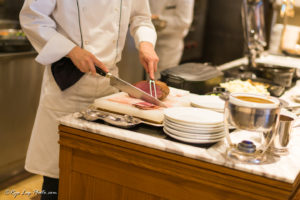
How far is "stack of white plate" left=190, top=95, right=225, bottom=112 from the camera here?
1.86m

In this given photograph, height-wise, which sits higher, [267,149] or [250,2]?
[250,2]

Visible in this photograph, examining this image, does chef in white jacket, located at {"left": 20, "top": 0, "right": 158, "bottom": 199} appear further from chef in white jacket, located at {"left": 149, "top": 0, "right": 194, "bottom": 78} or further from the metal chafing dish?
chef in white jacket, located at {"left": 149, "top": 0, "right": 194, "bottom": 78}

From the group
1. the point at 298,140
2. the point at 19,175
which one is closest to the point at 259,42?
the point at 298,140

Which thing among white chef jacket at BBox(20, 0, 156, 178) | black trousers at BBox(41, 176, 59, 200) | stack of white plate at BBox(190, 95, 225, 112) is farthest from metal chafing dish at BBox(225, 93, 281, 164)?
→ black trousers at BBox(41, 176, 59, 200)

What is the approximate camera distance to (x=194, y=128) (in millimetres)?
1506

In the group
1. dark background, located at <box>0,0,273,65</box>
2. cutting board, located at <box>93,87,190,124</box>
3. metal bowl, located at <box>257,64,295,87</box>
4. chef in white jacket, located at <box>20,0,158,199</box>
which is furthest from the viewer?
dark background, located at <box>0,0,273,65</box>

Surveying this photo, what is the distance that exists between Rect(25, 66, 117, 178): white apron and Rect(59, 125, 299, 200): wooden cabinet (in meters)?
0.42

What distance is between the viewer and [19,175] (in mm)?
3203

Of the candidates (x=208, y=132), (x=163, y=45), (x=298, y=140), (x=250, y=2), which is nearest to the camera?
(x=208, y=132)

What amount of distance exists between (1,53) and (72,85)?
111cm

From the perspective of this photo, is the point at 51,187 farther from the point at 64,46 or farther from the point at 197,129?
the point at 197,129

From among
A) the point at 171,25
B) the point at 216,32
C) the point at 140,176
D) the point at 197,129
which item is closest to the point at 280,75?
the point at 197,129

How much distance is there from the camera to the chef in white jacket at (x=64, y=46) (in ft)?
6.42

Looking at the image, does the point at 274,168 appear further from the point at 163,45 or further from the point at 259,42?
the point at 163,45
